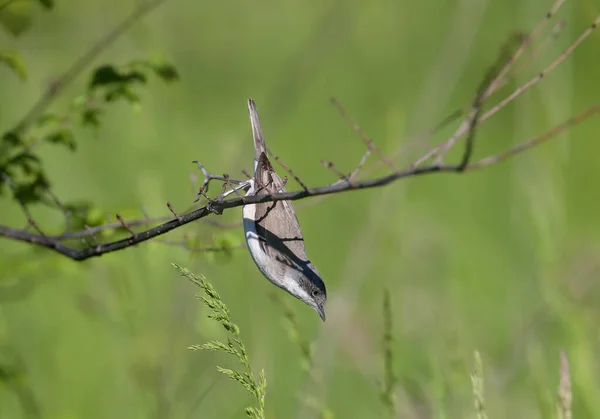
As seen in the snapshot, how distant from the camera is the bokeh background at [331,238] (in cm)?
281

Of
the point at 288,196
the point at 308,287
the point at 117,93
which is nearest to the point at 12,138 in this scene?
the point at 117,93

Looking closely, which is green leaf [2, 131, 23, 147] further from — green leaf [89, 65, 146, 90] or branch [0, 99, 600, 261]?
branch [0, 99, 600, 261]

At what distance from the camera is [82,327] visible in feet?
15.9

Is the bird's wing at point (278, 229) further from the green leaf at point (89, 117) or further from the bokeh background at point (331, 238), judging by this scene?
the green leaf at point (89, 117)

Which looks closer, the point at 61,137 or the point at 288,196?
the point at 288,196

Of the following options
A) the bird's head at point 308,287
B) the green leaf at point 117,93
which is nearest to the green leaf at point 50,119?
the green leaf at point 117,93

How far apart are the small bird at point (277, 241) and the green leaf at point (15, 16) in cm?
72

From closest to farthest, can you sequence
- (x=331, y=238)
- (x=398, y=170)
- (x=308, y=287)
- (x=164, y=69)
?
(x=398, y=170), (x=308, y=287), (x=164, y=69), (x=331, y=238)

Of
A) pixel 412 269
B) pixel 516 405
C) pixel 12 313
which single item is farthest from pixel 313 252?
pixel 516 405

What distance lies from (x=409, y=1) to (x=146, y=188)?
7.88 m

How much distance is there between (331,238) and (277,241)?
12.5 ft

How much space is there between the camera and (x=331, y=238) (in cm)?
609

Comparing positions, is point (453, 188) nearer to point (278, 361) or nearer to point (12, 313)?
point (278, 361)

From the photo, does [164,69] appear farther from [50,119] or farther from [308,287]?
[308,287]
